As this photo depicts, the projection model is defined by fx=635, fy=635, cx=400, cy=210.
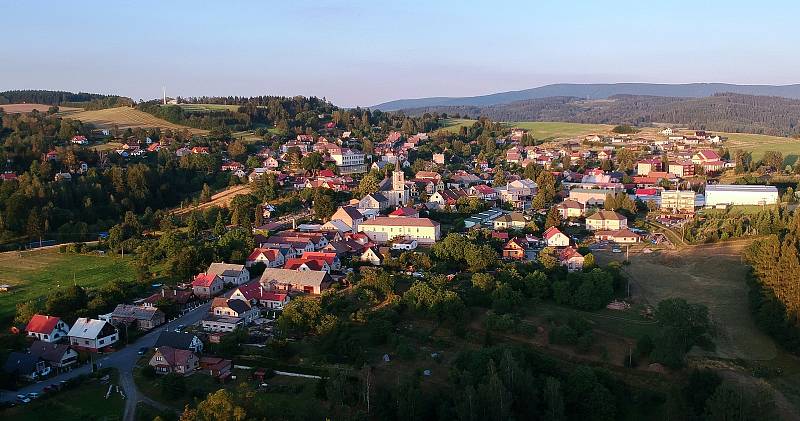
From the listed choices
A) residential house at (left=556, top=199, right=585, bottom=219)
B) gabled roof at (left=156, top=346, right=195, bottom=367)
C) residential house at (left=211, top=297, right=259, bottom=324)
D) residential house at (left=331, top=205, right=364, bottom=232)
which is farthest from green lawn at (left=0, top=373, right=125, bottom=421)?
residential house at (left=556, top=199, right=585, bottom=219)

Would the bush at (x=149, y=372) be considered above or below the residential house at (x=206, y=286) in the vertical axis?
below

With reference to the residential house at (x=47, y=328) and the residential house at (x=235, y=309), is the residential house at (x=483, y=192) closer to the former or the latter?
the residential house at (x=235, y=309)

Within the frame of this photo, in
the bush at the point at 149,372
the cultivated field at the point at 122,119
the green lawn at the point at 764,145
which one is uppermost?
the cultivated field at the point at 122,119

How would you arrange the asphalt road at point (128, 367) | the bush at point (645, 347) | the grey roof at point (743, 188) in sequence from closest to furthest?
the asphalt road at point (128, 367)
the bush at point (645, 347)
the grey roof at point (743, 188)

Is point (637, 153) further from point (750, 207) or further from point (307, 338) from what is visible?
point (307, 338)

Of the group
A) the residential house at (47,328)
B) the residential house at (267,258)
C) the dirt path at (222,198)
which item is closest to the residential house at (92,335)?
the residential house at (47,328)

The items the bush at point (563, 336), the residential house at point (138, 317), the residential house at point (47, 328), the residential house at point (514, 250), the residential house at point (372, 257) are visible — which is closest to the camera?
the bush at point (563, 336)

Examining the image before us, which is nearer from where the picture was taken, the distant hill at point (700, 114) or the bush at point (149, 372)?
the bush at point (149, 372)

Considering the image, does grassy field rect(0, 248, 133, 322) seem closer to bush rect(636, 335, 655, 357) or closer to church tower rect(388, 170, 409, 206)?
church tower rect(388, 170, 409, 206)
